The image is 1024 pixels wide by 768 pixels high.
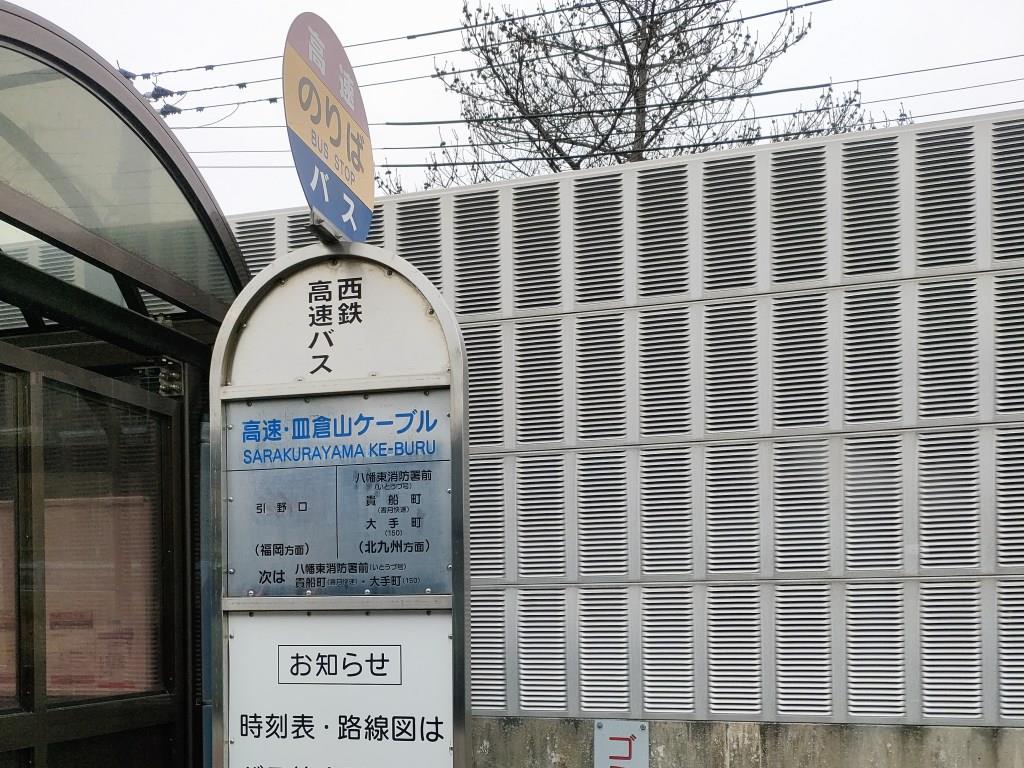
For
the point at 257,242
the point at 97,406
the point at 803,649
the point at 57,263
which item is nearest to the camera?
the point at 57,263

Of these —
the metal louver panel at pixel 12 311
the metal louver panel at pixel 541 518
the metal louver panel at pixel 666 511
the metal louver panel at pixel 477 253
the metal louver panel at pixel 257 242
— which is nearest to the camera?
the metal louver panel at pixel 12 311

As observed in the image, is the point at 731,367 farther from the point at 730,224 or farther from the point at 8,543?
the point at 8,543

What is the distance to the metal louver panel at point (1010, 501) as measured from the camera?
636cm

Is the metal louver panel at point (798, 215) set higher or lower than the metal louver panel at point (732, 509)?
higher

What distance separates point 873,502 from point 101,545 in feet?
14.1

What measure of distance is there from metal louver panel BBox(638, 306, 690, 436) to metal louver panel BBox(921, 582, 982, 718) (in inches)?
68.1

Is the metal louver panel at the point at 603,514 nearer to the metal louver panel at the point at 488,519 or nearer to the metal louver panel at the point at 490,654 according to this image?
the metal louver panel at the point at 488,519

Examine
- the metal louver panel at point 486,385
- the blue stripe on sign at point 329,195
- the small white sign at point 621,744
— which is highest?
the blue stripe on sign at point 329,195

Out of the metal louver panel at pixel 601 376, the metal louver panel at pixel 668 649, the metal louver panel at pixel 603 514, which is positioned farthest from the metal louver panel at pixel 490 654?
the metal louver panel at pixel 601 376

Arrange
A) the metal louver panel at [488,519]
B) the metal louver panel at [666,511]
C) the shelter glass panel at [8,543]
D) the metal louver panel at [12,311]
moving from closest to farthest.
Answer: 1. the shelter glass panel at [8,543]
2. the metal louver panel at [12,311]
3. the metal louver panel at [666,511]
4. the metal louver panel at [488,519]

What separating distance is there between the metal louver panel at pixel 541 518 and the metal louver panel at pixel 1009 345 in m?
2.61

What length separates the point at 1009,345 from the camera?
6457mm

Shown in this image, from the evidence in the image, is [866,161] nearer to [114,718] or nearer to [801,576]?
[801,576]

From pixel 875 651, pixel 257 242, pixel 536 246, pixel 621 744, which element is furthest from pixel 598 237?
pixel 621 744
